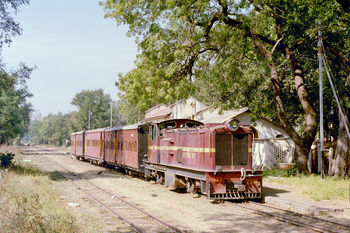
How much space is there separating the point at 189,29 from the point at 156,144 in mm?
5983

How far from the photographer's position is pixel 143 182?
18.6 meters

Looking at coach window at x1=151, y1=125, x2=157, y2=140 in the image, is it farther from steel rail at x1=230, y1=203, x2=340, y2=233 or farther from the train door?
steel rail at x1=230, y1=203, x2=340, y2=233

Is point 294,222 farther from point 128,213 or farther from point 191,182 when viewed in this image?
point 191,182

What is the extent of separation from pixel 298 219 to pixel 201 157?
4.28 meters

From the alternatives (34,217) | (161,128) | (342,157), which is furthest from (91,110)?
(34,217)

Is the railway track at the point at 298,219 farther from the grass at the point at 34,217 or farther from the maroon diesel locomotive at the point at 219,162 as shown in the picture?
the grass at the point at 34,217

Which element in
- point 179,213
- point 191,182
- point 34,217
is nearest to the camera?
point 34,217

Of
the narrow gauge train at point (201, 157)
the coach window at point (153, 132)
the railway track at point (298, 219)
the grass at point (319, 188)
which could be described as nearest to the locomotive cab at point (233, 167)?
the narrow gauge train at point (201, 157)

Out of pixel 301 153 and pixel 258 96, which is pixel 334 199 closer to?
pixel 301 153

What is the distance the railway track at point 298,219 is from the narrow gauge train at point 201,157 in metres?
0.83

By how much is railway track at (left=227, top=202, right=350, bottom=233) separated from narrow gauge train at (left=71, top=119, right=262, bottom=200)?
83 centimetres

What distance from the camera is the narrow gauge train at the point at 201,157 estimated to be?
12.6 meters

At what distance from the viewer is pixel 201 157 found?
43.0ft

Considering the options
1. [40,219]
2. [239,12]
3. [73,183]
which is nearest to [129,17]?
[239,12]
